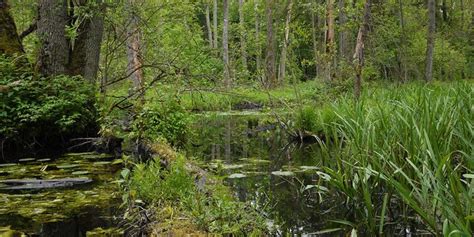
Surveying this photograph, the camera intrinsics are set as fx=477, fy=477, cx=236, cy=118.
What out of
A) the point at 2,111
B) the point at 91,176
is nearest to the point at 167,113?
the point at 91,176

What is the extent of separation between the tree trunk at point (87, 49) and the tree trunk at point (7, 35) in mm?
898

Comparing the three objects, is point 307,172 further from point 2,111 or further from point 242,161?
point 2,111

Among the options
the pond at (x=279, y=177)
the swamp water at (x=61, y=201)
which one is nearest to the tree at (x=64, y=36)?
the swamp water at (x=61, y=201)

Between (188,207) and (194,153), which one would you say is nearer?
(188,207)

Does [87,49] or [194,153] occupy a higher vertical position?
[87,49]

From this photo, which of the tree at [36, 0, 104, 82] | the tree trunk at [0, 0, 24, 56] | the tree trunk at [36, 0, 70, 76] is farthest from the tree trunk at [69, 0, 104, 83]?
the tree trunk at [0, 0, 24, 56]

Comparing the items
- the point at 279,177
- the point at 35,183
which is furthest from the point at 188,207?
the point at 35,183

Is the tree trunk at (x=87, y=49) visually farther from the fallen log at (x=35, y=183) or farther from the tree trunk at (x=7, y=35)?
the fallen log at (x=35, y=183)

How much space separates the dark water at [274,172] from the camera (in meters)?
3.94

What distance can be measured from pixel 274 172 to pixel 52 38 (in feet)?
15.5

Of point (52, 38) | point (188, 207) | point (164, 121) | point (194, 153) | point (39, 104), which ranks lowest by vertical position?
point (194, 153)

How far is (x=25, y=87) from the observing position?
7004 mm

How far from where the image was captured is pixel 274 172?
18.7 ft

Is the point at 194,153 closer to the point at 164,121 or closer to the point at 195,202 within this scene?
the point at 164,121
